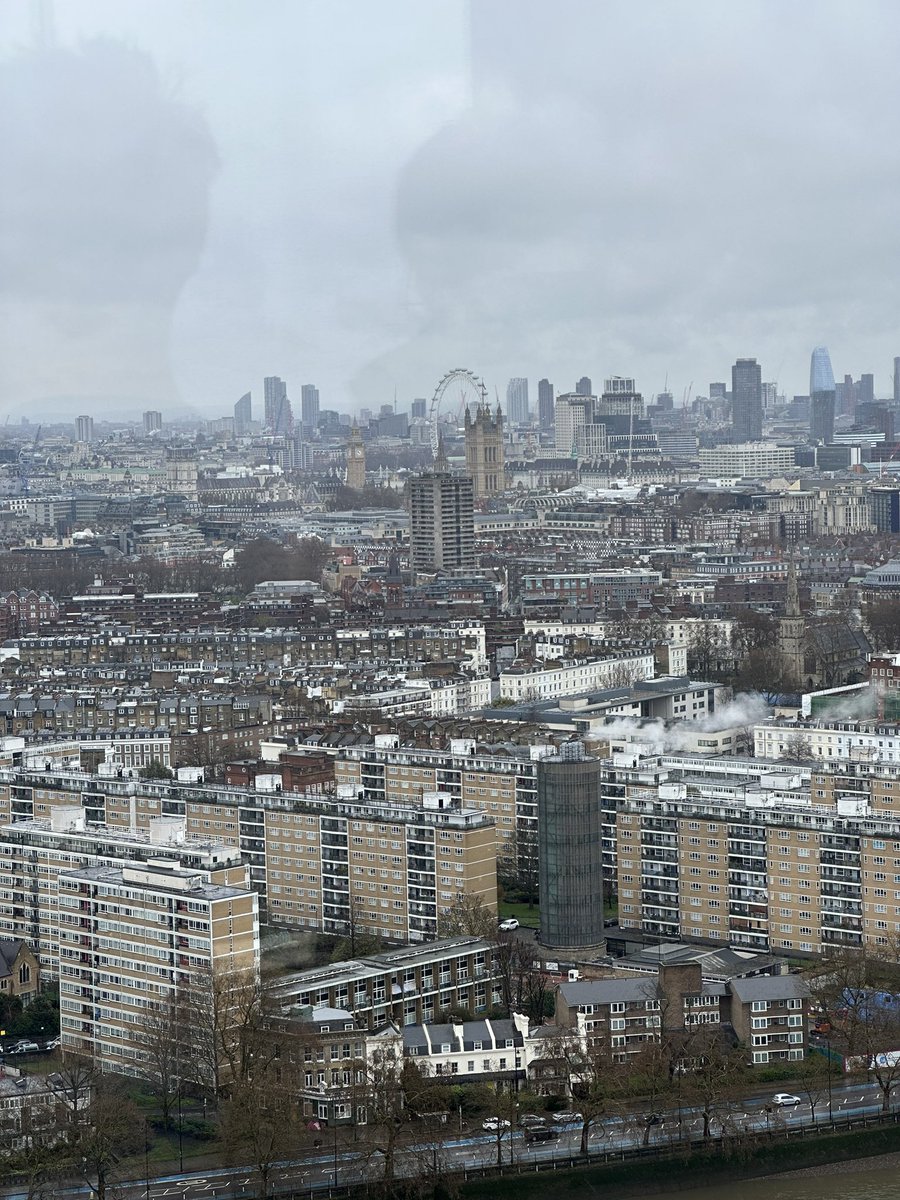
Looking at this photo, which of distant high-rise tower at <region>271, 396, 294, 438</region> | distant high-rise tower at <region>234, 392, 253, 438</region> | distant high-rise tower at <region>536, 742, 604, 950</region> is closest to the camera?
distant high-rise tower at <region>536, 742, 604, 950</region>

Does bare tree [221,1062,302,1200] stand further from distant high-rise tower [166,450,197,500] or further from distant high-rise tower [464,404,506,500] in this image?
distant high-rise tower [166,450,197,500]

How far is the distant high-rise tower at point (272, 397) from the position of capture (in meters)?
39.0

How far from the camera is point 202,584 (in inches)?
1302

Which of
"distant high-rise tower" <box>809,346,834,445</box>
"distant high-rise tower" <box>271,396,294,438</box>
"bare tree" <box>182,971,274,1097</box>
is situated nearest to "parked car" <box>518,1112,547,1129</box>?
"bare tree" <box>182,971,274,1097</box>

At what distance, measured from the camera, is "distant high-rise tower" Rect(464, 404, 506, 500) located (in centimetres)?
4941

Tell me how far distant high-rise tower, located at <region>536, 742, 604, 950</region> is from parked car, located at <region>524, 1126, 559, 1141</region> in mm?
2395

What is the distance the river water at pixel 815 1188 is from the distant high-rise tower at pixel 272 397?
26.7m

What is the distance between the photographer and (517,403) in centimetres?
6619

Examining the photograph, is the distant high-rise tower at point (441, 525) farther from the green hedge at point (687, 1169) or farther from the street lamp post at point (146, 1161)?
the street lamp post at point (146, 1161)

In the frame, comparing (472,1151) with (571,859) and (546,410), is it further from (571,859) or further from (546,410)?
(546,410)

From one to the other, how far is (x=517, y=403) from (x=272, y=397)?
2254 cm

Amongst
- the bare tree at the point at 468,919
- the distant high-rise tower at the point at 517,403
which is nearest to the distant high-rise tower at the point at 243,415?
the distant high-rise tower at the point at 517,403

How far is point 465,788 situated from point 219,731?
3.82m

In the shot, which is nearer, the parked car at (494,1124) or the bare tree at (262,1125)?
the bare tree at (262,1125)
